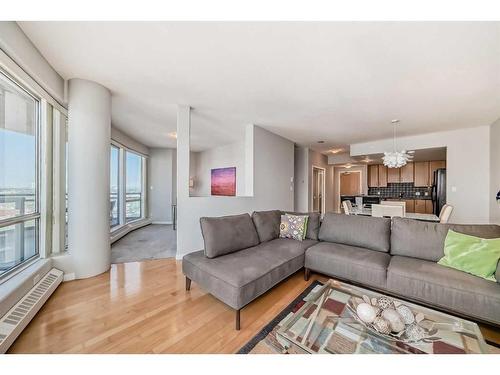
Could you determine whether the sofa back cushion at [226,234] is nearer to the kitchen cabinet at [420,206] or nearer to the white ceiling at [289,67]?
the white ceiling at [289,67]

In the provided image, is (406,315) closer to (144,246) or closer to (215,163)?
(144,246)

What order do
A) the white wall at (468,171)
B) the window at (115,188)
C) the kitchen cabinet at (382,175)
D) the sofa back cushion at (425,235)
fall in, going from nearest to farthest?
the sofa back cushion at (425,235) → the white wall at (468,171) → the window at (115,188) → the kitchen cabinet at (382,175)

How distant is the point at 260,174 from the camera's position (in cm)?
437

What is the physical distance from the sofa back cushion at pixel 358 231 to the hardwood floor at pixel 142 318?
2.41 ft

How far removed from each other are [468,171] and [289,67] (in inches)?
187

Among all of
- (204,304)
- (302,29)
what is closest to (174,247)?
(204,304)

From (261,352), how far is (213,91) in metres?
2.87

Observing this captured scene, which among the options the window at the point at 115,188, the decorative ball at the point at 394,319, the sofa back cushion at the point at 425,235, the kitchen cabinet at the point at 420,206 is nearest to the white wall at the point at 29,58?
the window at the point at 115,188

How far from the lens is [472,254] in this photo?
175cm

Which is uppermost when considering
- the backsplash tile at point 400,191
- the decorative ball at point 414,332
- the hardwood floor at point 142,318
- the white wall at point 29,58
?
the white wall at point 29,58

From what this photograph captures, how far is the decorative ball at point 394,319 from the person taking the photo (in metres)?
1.14

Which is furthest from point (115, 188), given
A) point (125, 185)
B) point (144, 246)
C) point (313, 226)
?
point (313, 226)
